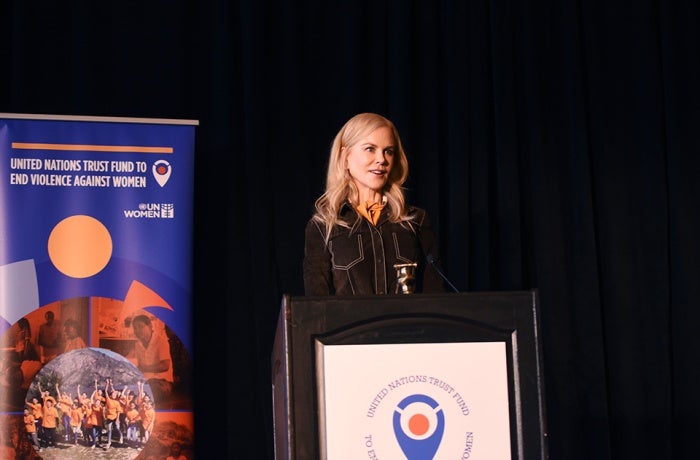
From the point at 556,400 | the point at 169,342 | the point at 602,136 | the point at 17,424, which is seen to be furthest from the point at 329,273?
the point at 602,136

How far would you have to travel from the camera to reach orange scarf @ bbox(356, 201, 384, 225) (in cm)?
302

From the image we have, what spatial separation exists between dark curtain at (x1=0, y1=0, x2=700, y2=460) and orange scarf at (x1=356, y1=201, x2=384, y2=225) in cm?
112

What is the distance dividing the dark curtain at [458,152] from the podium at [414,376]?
224 centimetres

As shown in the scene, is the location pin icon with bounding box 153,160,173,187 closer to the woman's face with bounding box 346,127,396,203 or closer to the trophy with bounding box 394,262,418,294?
the woman's face with bounding box 346,127,396,203

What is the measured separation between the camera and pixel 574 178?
4.35 metres

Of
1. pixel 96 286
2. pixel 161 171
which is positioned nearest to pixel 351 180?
pixel 161 171

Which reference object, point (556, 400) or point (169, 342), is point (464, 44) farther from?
point (169, 342)

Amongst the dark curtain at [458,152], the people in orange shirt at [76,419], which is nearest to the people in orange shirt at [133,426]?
the people in orange shirt at [76,419]

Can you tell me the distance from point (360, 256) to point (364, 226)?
105mm

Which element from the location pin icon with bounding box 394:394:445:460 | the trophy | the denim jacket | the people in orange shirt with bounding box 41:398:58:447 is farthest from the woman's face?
the people in orange shirt with bounding box 41:398:58:447

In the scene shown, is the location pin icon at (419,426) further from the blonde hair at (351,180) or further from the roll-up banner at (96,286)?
the roll-up banner at (96,286)

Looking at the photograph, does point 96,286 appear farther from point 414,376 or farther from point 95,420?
point 414,376

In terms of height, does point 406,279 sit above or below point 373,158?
below

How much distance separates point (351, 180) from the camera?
3086 mm
